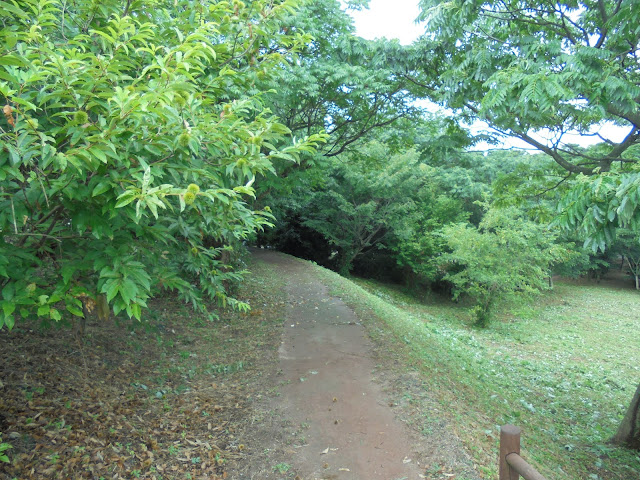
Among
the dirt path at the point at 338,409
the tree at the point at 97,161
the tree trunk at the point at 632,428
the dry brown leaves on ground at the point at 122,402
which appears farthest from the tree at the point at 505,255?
the tree at the point at 97,161

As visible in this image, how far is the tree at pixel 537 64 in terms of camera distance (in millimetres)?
4609

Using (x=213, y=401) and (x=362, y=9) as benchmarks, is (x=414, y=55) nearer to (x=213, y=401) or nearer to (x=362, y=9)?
(x=362, y=9)

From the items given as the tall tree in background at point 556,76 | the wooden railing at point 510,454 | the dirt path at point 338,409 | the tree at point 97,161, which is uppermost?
the tall tree in background at point 556,76

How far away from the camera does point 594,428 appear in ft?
22.2

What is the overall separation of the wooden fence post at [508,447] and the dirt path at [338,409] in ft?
4.60

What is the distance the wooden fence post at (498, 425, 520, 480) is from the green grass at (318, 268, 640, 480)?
1.49 m

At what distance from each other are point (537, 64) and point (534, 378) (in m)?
6.94

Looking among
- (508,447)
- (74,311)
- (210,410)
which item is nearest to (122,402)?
(210,410)

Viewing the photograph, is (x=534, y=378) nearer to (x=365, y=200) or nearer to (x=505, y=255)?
(x=505, y=255)

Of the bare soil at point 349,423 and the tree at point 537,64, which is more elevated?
the tree at point 537,64

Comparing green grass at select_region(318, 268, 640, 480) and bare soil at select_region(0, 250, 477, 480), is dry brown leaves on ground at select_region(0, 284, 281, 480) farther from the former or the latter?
green grass at select_region(318, 268, 640, 480)

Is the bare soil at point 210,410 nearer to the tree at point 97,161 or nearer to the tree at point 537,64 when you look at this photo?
the tree at point 97,161

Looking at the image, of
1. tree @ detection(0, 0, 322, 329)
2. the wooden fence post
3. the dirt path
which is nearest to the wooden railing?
the wooden fence post

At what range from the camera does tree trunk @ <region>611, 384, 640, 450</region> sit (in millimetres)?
5938
